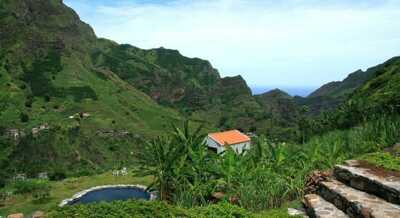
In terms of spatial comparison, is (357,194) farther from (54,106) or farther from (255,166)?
(54,106)

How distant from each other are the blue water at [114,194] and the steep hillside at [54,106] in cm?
2489

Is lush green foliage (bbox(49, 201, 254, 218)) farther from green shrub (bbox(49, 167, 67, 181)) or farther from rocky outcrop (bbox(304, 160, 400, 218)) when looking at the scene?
green shrub (bbox(49, 167, 67, 181))

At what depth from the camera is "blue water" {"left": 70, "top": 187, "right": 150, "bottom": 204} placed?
41.3 meters

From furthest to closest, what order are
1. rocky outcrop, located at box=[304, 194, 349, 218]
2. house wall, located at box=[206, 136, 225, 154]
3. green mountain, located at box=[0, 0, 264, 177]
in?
green mountain, located at box=[0, 0, 264, 177] → house wall, located at box=[206, 136, 225, 154] → rocky outcrop, located at box=[304, 194, 349, 218]

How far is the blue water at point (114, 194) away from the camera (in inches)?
1626

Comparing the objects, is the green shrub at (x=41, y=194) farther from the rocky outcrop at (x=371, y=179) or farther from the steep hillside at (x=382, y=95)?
the rocky outcrop at (x=371, y=179)

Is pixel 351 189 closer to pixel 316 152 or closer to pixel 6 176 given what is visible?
pixel 316 152

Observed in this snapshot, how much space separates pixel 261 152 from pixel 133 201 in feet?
41.4

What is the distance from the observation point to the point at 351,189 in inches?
528

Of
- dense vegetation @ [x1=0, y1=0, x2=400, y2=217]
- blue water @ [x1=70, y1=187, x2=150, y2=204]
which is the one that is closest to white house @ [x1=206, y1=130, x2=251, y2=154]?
dense vegetation @ [x1=0, y1=0, x2=400, y2=217]

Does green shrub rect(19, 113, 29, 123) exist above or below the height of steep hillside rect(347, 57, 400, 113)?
below

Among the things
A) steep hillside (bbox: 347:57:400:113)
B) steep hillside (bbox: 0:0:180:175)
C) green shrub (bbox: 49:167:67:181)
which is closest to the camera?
steep hillside (bbox: 347:57:400:113)

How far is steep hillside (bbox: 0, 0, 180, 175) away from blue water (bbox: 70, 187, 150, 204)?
24.9 m

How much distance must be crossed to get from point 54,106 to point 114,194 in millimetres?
53993
